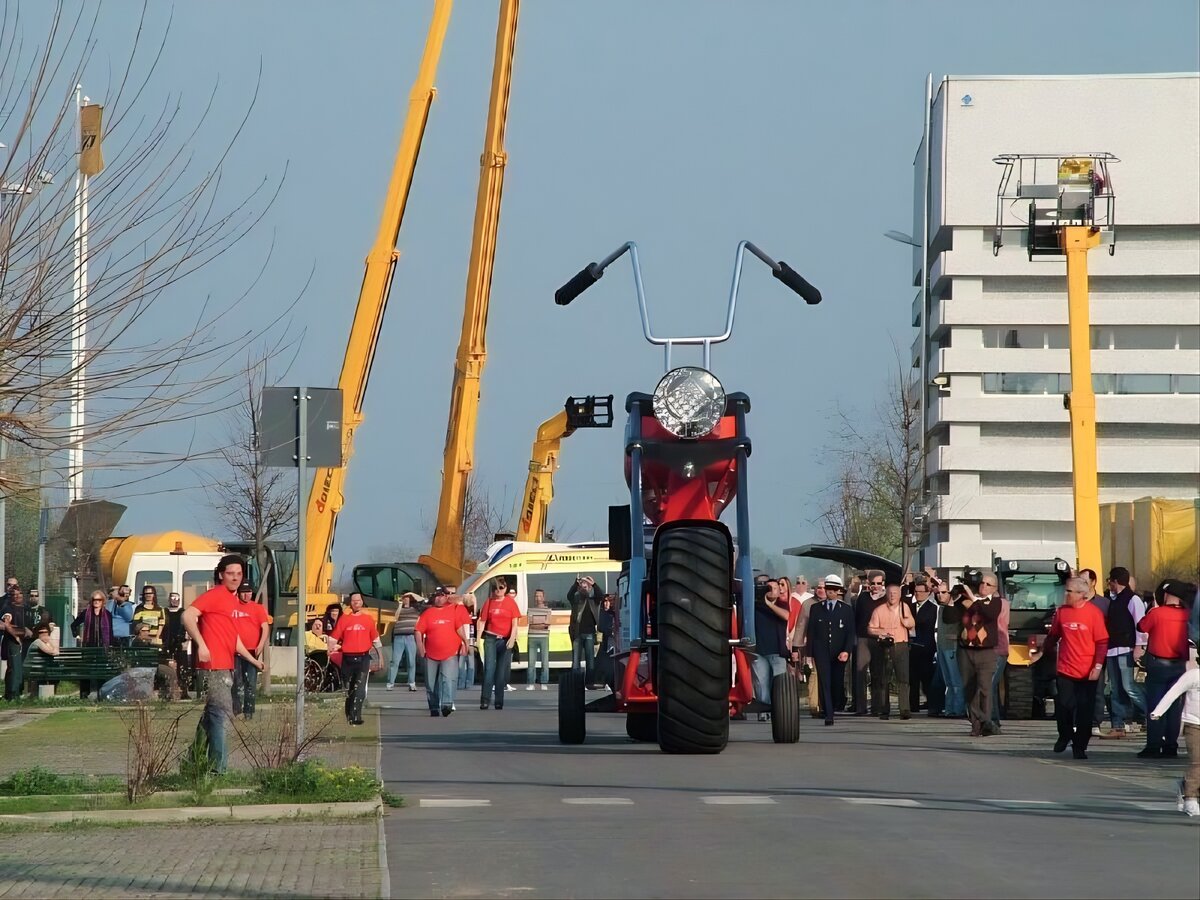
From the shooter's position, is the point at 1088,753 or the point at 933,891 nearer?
the point at 933,891

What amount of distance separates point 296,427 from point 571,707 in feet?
14.5

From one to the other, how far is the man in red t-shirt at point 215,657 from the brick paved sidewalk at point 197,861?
6.79 ft

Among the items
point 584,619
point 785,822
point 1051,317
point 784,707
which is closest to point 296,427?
point 784,707

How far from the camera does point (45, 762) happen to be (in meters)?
17.0

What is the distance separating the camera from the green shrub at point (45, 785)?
549 inches

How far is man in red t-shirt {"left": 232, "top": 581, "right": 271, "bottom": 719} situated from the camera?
1510 cm

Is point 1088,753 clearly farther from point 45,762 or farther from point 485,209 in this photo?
point 485,209

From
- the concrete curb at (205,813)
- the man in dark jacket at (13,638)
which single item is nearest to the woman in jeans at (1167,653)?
the concrete curb at (205,813)

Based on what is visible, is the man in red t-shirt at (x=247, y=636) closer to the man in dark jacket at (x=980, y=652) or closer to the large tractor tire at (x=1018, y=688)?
the man in dark jacket at (x=980, y=652)

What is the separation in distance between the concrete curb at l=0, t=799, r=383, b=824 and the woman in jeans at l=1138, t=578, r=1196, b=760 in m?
7.89

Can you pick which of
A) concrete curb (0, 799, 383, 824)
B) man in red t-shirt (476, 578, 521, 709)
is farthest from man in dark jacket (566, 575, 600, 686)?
concrete curb (0, 799, 383, 824)

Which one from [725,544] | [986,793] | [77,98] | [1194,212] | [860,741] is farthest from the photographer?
[1194,212]

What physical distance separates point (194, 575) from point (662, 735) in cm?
2960

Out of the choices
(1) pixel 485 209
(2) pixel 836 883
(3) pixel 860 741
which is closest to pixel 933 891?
A: (2) pixel 836 883
